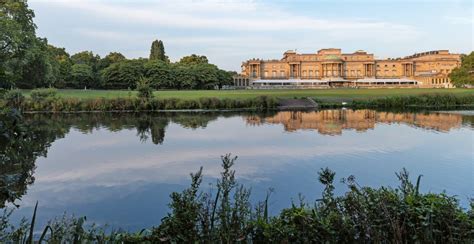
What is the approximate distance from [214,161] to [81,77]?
65786 mm

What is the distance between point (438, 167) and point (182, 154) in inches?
373

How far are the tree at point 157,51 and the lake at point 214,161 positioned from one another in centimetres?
6941

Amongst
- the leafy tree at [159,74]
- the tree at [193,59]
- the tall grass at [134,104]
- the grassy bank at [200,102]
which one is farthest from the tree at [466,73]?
the tree at [193,59]

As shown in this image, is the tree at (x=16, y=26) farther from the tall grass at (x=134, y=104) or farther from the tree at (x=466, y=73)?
the tree at (x=466, y=73)

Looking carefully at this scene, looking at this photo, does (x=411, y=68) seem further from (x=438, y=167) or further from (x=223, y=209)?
(x=223, y=209)

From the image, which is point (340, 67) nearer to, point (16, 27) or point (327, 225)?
point (16, 27)

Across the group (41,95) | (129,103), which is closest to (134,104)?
(129,103)

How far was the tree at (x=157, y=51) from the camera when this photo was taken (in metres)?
96.0

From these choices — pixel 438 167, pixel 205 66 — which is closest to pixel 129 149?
pixel 438 167

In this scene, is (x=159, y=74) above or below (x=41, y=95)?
above

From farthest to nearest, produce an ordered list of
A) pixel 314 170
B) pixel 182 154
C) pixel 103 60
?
pixel 103 60 → pixel 182 154 → pixel 314 170

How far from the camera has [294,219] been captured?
458 cm

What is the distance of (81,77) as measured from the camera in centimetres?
7475

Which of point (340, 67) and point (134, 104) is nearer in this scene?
point (134, 104)
